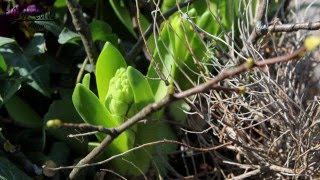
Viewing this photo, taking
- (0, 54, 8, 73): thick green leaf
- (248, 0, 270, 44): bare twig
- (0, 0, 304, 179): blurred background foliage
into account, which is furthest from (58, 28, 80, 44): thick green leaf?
(248, 0, 270, 44): bare twig

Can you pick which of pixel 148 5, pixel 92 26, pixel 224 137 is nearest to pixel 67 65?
pixel 92 26

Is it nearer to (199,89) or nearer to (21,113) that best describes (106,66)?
(21,113)

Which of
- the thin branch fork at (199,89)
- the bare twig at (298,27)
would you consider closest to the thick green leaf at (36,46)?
the thin branch fork at (199,89)

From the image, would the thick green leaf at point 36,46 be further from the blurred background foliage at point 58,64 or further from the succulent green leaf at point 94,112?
the succulent green leaf at point 94,112

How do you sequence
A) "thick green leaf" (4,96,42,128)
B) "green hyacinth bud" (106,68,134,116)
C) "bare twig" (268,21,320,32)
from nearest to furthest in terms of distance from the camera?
1. "bare twig" (268,21,320,32)
2. "green hyacinth bud" (106,68,134,116)
3. "thick green leaf" (4,96,42,128)

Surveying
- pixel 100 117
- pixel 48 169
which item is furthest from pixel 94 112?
pixel 48 169

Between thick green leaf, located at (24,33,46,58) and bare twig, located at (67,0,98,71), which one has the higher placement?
bare twig, located at (67,0,98,71)

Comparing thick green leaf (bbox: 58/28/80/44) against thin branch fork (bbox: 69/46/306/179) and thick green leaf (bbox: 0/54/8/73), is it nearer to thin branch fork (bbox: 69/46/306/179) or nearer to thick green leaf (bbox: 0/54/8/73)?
thick green leaf (bbox: 0/54/8/73)

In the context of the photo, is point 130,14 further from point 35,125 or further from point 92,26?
point 35,125
